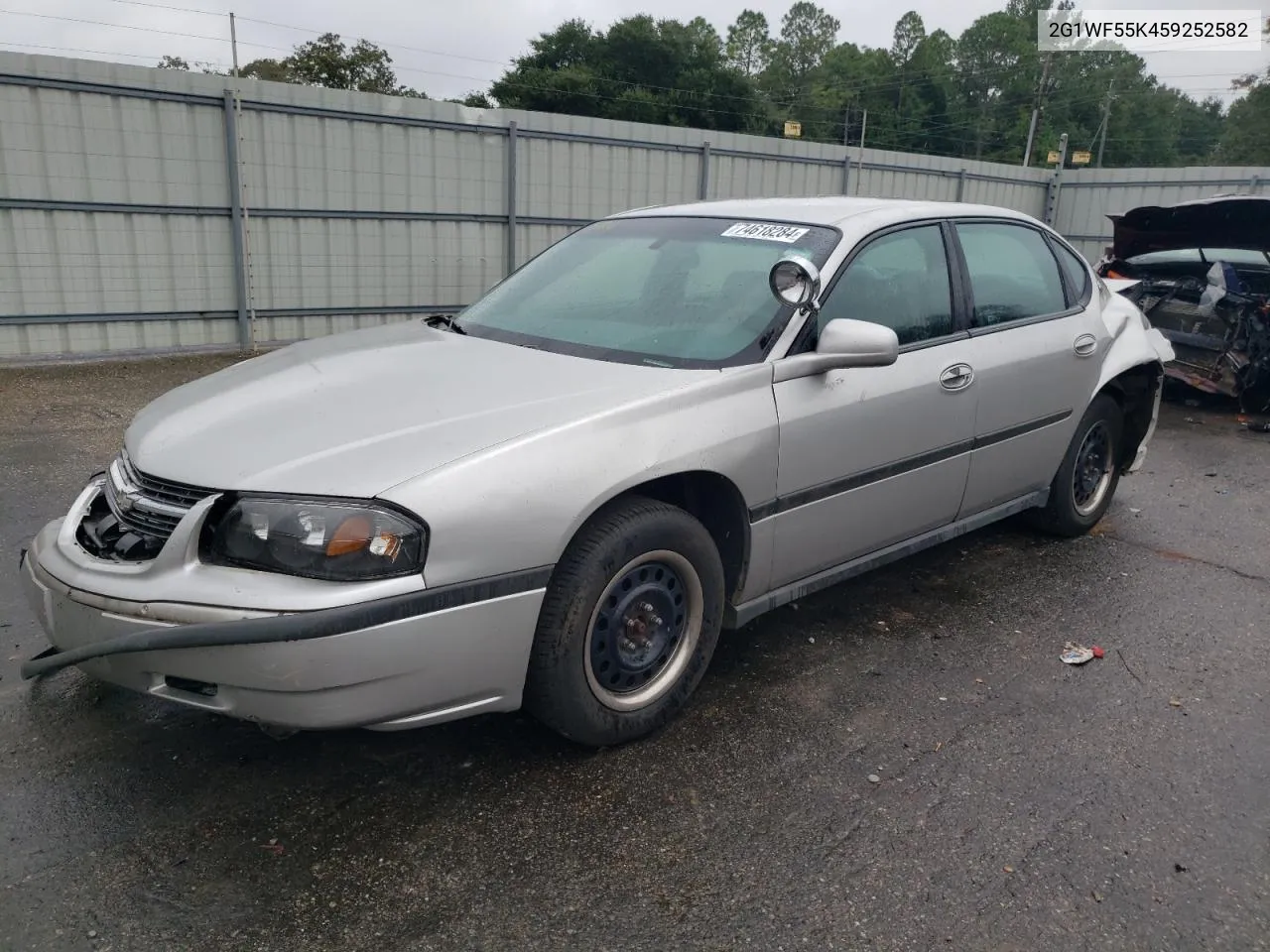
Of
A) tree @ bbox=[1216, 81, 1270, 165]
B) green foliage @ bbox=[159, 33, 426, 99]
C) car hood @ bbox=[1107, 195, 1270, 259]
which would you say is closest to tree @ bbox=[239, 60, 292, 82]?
green foliage @ bbox=[159, 33, 426, 99]

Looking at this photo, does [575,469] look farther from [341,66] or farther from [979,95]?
[979,95]

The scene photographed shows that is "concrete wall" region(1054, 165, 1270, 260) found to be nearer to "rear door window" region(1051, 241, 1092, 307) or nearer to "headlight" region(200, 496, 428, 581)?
"rear door window" region(1051, 241, 1092, 307)

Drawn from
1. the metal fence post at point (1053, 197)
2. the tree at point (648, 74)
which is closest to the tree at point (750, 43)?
the tree at point (648, 74)

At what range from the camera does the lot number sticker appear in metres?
3.66

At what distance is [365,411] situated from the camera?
2.86m

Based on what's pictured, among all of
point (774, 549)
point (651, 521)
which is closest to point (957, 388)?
point (774, 549)

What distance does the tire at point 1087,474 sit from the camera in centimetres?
488

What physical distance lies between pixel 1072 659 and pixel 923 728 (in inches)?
36.3

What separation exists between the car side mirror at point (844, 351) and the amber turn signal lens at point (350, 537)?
1.45 metres

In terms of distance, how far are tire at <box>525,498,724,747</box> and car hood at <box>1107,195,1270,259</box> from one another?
643 centimetres

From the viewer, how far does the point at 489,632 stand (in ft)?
8.39

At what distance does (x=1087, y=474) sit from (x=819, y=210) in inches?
89.7

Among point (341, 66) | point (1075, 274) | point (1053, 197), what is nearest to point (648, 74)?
point (341, 66)

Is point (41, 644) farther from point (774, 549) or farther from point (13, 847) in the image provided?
point (774, 549)
